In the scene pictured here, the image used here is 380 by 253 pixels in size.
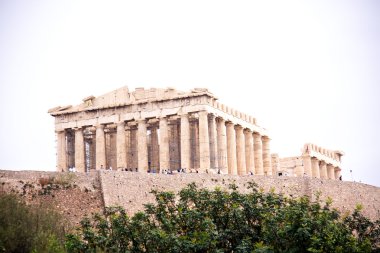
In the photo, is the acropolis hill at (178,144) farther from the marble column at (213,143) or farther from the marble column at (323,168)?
the marble column at (323,168)

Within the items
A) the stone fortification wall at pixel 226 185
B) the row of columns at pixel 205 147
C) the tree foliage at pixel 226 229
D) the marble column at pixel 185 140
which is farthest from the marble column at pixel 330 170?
the tree foliage at pixel 226 229

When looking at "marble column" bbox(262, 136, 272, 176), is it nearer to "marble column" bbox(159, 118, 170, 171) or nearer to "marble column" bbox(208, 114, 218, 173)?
"marble column" bbox(208, 114, 218, 173)

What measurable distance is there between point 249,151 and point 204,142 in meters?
9.96

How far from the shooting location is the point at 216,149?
64.6m

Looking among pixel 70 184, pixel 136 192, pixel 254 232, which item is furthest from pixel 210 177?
pixel 254 232

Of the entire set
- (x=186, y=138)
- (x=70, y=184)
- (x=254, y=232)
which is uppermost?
(x=186, y=138)

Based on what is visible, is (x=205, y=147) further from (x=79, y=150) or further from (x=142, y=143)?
(x=79, y=150)

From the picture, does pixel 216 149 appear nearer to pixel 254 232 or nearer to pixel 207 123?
pixel 207 123

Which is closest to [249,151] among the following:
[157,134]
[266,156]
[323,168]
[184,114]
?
[266,156]

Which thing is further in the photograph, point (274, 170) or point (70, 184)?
point (274, 170)

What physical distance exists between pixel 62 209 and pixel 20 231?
463 inches

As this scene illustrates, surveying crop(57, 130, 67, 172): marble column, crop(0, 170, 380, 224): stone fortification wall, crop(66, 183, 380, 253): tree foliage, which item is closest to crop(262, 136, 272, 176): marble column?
crop(0, 170, 380, 224): stone fortification wall

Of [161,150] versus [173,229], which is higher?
[161,150]

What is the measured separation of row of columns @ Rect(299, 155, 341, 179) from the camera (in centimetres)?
8306
